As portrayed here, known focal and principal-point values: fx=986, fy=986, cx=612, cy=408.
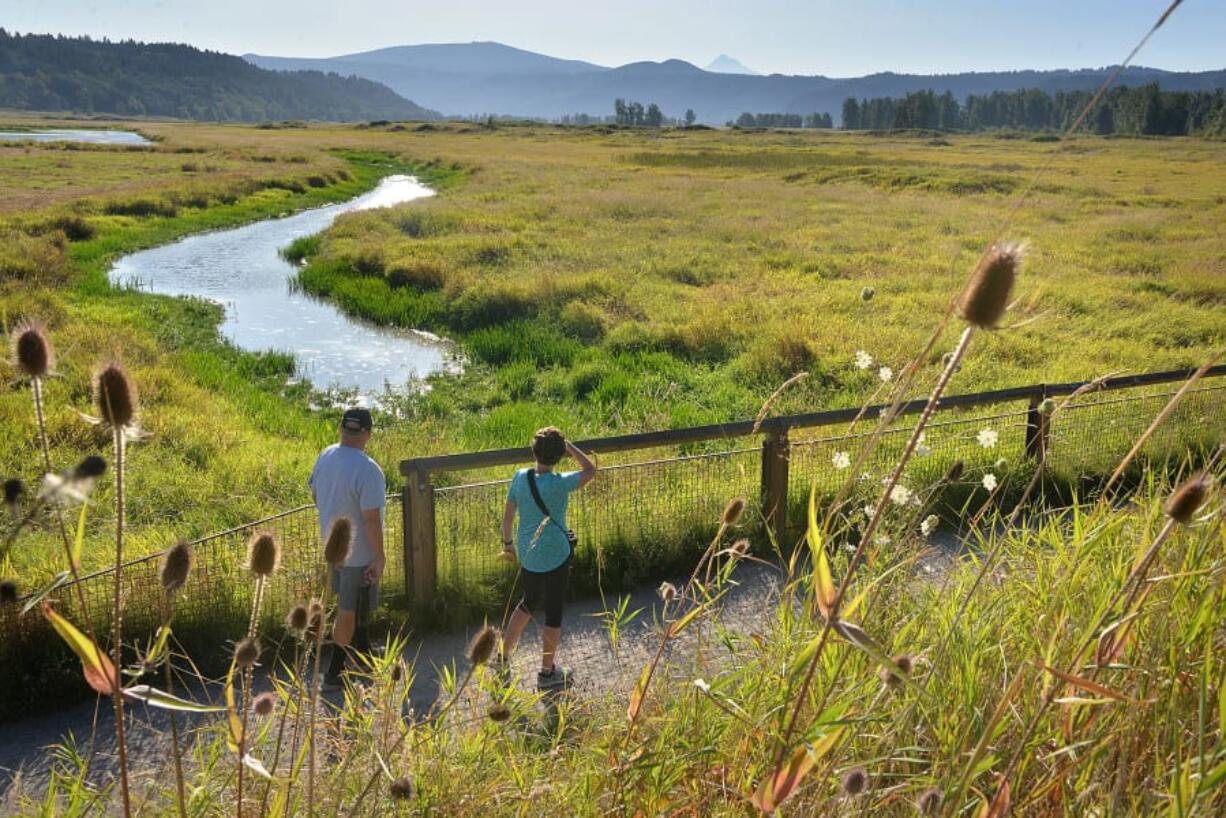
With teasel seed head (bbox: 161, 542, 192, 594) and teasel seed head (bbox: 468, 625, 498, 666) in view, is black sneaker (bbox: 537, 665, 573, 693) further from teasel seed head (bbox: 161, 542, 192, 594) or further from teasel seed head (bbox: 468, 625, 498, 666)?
teasel seed head (bbox: 161, 542, 192, 594)

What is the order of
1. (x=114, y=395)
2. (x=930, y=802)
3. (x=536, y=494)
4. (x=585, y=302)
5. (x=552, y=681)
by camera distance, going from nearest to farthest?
(x=114, y=395)
(x=930, y=802)
(x=536, y=494)
(x=552, y=681)
(x=585, y=302)

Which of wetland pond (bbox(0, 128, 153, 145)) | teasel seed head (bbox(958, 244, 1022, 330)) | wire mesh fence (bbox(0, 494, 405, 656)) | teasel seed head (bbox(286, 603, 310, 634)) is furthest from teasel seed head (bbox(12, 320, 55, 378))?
wetland pond (bbox(0, 128, 153, 145))

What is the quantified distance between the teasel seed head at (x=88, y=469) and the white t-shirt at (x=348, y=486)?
165 inches

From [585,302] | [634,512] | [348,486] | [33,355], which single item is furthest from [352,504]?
[585,302]

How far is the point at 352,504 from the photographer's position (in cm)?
531

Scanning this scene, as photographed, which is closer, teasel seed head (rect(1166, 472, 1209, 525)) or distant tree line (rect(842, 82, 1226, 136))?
teasel seed head (rect(1166, 472, 1209, 525))

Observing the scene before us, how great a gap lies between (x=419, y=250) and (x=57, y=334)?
10.8 meters

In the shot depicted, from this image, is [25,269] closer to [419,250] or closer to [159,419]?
[419,250]

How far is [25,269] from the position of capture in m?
20.3

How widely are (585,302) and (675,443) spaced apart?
12546 millimetres

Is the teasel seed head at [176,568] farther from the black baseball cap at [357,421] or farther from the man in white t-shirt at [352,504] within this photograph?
the black baseball cap at [357,421]

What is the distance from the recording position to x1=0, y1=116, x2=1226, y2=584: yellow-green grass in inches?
436

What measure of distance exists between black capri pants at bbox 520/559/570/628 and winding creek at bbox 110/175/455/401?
9340mm

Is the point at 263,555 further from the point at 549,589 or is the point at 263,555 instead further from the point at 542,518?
the point at 549,589
